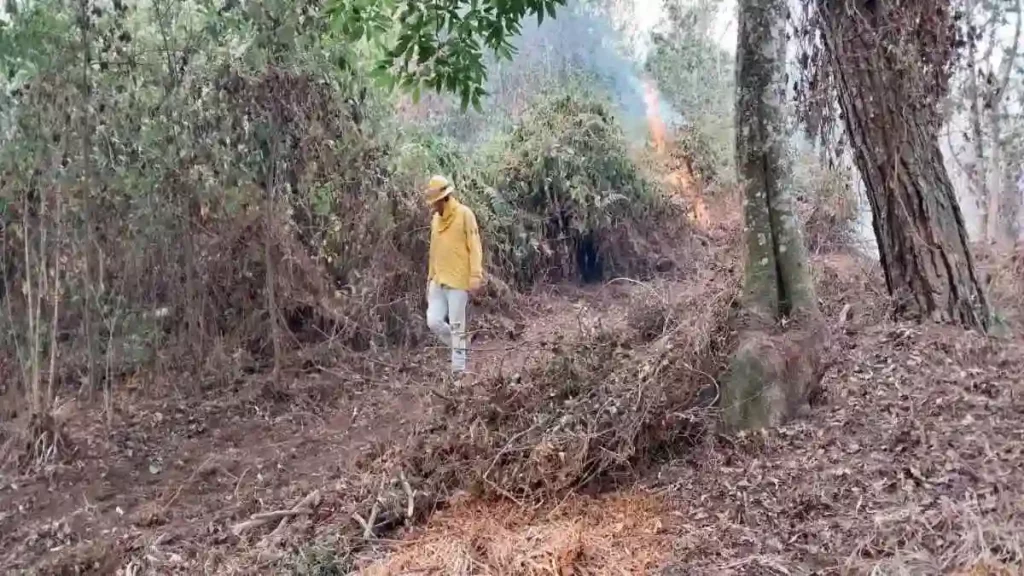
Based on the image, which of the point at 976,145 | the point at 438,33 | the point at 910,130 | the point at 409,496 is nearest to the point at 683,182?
the point at 976,145

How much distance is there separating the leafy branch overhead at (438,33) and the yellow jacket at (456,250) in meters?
1.29

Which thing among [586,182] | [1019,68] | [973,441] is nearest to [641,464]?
[973,441]

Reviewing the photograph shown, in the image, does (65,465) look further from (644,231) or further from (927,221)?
(644,231)

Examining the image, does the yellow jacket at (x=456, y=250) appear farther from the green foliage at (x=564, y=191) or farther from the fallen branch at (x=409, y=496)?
the green foliage at (x=564, y=191)

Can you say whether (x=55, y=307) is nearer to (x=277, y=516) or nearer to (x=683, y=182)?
(x=277, y=516)

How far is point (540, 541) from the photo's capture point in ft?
11.2

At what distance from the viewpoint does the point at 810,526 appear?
3.22m

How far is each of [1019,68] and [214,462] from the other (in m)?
8.13

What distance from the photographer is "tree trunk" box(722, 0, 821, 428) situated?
3.97 meters

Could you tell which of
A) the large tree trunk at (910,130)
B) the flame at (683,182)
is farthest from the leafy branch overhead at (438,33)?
the flame at (683,182)

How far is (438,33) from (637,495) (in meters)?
2.87

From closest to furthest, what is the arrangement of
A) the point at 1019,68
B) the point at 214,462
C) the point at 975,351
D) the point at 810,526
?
1. the point at 810,526
2. the point at 975,351
3. the point at 214,462
4. the point at 1019,68

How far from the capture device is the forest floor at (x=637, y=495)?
10.3 ft

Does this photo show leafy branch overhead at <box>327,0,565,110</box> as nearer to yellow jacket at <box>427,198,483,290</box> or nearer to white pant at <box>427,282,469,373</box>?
yellow jacket at <box>427,198,483,290</box>
